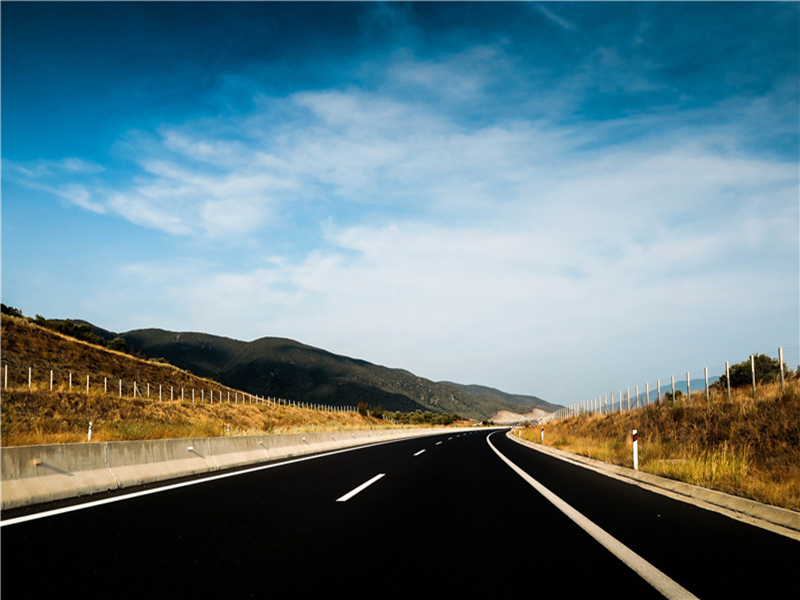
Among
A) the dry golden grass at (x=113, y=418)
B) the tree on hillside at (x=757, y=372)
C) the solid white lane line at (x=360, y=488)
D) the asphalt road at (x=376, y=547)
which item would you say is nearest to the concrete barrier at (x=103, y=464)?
the asphalt road at (x=376, y=547)

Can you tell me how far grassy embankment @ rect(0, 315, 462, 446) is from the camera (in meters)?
23.7

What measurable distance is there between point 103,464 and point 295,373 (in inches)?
4996

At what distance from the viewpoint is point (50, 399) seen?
29.9 m

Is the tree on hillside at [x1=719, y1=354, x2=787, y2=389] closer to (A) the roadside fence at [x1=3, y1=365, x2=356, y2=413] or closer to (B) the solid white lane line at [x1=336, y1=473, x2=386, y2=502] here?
(B) the solid white lane line at [x1=336, y1=473, x2=386, y2=502]

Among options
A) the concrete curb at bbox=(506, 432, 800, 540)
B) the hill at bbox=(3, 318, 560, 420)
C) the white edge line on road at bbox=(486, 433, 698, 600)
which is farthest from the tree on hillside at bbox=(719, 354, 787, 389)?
the hill at bbox=(3, 318, 560, 420)

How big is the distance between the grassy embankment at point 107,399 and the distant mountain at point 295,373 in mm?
62848

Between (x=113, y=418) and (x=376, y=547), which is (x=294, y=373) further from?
(x=376, y=547)

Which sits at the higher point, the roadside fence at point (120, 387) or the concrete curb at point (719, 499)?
the roadside fence at point (120, 387)

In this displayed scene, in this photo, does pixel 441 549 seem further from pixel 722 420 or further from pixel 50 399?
pixel 50 399

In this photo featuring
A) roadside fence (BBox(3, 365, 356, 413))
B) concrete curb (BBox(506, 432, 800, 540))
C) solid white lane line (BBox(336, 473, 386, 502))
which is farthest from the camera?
roadside fence (BBox(3, 365, 356, 413))

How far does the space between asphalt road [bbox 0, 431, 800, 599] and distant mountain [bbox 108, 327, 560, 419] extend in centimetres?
11018

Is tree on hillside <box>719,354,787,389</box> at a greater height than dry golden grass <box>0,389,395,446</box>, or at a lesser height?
greater

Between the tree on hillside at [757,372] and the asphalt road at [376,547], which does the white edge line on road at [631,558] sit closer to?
the asphalt road at [376,547]

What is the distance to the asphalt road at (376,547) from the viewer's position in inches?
172
